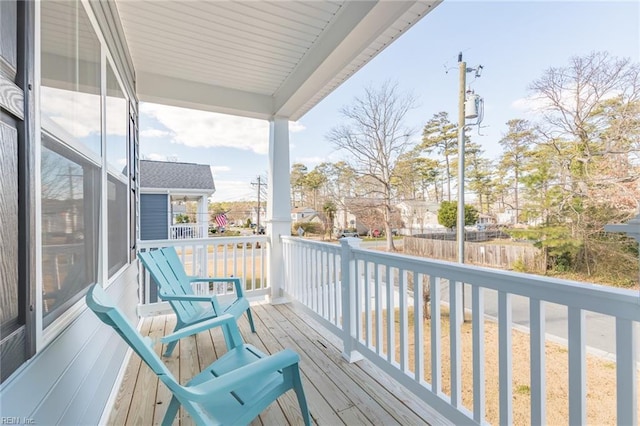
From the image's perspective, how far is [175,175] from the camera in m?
9.89

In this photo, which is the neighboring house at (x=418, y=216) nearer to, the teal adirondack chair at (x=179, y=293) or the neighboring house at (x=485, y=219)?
the neighboring house at (x=485, y=219)

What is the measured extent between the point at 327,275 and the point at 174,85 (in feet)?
9.75

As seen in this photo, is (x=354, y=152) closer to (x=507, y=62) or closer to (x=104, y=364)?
(x=507, y=62)

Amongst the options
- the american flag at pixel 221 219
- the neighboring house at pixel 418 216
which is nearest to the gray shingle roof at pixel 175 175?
the american flag at pixel 221 219

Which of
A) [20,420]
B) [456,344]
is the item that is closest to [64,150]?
[20,420]

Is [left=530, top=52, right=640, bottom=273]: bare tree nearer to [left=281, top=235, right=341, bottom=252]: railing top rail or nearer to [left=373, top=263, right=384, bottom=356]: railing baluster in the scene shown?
[left=373, top=263, right=384, bottom=356]: railing baluster

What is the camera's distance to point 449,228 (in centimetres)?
679

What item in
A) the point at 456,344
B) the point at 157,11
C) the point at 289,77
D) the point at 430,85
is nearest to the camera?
the point at 456,344

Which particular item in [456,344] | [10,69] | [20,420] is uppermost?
[10,69]

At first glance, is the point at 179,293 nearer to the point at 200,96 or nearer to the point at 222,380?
the point at 222,380

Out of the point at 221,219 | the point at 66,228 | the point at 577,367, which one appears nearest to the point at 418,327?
the point at 577,367

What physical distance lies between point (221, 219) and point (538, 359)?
995 centimetres

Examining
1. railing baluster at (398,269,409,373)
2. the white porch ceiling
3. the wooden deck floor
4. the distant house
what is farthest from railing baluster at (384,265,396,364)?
the distant house

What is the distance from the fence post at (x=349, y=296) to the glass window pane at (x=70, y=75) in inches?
73.2
